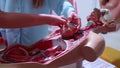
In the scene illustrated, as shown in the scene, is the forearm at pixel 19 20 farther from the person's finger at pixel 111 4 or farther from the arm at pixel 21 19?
the person's finger at pixel 111 4

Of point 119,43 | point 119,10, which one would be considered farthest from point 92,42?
point 119,43

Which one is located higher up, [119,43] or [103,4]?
[103,4]

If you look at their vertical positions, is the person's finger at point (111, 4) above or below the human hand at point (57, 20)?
above

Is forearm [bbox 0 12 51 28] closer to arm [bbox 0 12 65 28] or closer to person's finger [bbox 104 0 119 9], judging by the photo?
arm [bbox 0 12 65 28]

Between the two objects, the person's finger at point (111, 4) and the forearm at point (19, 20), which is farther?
the person's finger at point (111, 4)

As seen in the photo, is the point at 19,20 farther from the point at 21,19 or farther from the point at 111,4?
the point at 111,4

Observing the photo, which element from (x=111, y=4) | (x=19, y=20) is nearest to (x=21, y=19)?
(x=19, y=20)

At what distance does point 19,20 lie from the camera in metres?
0.35

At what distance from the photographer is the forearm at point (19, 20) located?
342mm

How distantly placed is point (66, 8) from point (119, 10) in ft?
0.85

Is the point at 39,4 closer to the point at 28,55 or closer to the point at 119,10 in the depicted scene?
the point at 28,55

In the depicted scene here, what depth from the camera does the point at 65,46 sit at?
41cm

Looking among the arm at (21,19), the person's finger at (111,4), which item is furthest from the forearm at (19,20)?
the person's finger at (111,4)

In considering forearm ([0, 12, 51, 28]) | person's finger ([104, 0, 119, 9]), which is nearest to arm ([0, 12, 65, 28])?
forearm ([0, 12, 51, 28])
